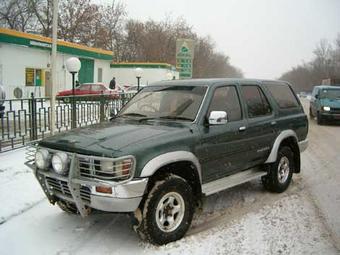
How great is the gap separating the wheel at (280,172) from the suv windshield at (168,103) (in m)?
1.96

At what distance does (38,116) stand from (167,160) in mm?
6428

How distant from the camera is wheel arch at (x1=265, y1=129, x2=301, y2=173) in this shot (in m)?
6.38

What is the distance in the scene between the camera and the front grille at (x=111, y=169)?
4129mm

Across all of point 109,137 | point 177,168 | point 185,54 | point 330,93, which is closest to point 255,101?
point 177,168

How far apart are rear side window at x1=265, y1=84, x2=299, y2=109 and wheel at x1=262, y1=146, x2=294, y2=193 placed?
0.77m

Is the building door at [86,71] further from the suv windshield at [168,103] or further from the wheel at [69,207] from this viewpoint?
the wheel at [69,207]

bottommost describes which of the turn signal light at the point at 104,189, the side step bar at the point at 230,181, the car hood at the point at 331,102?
the side step bar at the point at 230,181

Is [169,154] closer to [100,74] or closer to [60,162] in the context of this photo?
[60,162]

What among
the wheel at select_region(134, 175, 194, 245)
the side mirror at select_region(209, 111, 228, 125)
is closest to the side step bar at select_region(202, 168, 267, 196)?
the wheel at select_region(134, 175, 194, 245)

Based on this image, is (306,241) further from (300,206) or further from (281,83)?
(281,83)

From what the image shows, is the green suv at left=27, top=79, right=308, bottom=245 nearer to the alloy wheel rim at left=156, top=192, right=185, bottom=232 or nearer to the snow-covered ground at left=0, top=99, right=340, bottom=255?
the alloy wheel rim at left=156, top=192, right=185, bottom=232

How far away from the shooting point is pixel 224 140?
17.6 ft

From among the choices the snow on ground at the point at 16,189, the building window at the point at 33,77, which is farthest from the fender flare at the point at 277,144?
the building window at the point at 33,77

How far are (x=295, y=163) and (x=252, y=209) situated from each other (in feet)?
5.64
